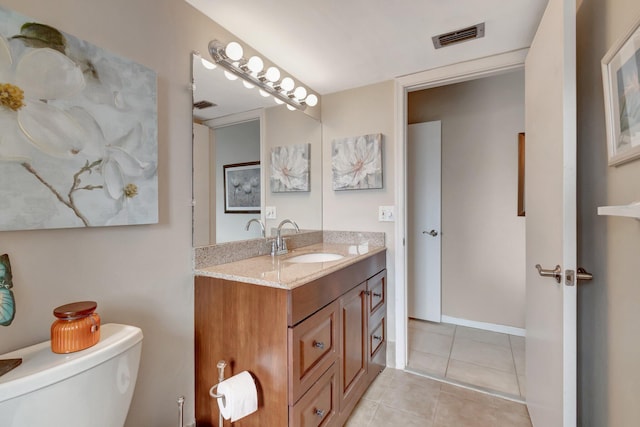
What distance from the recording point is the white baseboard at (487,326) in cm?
256

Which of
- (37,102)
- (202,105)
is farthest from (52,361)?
(202,105)

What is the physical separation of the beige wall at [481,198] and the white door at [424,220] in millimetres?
88

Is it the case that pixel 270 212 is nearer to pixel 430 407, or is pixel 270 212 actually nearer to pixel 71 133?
pixel 71 133

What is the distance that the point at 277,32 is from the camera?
156 centimetres

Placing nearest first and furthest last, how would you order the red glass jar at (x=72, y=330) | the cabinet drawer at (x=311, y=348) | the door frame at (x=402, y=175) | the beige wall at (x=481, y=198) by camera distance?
the red glass jar at (x=72, y=330) → the cabinet drawer at (x=311, y=348) → the door frame at (x=402, y=175) → the beige wall at (x=481, y=198)

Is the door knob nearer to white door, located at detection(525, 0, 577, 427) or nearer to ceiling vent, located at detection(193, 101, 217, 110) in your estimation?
white door, located at detection(525, 0, 577, 427)

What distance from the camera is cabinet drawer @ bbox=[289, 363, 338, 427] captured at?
3.83 ft

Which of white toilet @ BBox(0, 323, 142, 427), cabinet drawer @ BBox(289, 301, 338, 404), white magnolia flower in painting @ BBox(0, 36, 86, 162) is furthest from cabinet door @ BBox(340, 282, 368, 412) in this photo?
white magnolia flower in painting @ BBox(0, 36, 86, 162)

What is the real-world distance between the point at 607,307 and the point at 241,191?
169cm

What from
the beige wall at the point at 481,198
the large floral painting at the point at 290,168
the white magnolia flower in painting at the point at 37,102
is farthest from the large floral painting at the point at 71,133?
the beige wall at the point at 481,198

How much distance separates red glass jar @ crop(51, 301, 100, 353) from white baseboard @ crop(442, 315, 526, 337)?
289 cm

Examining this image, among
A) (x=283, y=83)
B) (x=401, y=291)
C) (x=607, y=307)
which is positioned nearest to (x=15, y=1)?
(x=283, y=83)

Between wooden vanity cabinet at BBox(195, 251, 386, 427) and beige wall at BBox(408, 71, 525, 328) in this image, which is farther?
beige wall at BBox(408, 71, 525, 328)

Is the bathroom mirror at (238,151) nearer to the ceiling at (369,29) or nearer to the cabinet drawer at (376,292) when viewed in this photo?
the ceiling at (369,29)
